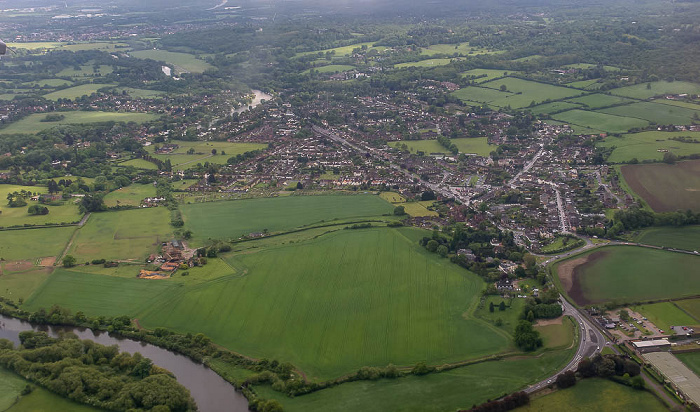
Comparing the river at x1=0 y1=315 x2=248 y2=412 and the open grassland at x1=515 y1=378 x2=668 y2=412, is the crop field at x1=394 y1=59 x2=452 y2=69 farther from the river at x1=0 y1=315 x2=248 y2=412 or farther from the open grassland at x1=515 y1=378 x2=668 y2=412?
the open grassland at x1=515 y1=378 x2=668 y2=412

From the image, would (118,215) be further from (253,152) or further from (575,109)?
(575,109)

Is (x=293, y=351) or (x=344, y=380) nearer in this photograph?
(x=344, y=380)

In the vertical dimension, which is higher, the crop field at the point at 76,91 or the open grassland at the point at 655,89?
the open grassland at the point at 655,89

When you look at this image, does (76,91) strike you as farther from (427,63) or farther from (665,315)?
(665,315)

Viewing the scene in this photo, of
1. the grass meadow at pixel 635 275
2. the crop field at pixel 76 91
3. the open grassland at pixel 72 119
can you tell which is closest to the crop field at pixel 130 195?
the open grassland at pixel 72 119

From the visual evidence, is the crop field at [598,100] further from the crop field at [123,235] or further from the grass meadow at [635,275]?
the crop field at [123,235]

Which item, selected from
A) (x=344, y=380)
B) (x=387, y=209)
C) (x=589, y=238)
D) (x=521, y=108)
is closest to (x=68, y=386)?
(x=344, y=380)

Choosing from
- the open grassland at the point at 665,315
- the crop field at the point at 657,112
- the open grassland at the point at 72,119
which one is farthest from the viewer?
the open grassland at the point at 72,119

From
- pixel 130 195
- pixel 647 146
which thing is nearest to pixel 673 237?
pixel 647 146
